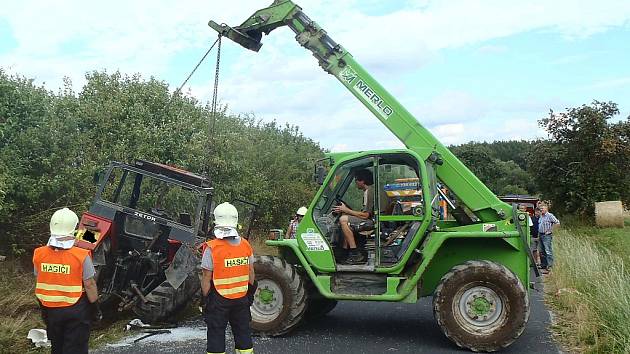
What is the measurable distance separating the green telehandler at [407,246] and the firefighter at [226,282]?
206cm

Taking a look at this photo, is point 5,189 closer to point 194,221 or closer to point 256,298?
point 194,221

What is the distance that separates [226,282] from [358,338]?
9.19ft

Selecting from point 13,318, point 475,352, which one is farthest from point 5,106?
point 475,352

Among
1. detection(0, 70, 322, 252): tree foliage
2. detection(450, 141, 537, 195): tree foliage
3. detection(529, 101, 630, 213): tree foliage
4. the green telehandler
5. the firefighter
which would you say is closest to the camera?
the firefighter

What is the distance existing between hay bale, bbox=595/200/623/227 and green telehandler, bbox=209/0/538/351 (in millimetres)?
19338

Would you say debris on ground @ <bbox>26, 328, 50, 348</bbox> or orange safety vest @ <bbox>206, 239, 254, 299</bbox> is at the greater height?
orange safety vest @ <bbox>206, 239, 254, 299</bbox>

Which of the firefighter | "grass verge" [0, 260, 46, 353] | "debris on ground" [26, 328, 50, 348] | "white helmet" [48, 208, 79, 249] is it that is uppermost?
"white helmet" [48, 208, 79, 249]

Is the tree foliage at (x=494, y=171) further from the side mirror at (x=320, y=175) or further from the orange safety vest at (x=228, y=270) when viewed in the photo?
the orange safety vest at (x=228, y=270)

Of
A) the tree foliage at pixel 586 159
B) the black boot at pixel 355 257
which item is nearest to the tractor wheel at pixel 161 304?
the black boot at pixel 355 257

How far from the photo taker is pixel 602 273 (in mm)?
8648

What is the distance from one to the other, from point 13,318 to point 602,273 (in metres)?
7.66

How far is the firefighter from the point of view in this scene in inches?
215

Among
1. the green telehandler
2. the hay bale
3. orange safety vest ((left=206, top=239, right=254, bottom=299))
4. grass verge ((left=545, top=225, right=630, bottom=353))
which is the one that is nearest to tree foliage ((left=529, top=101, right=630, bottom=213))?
the hay bale

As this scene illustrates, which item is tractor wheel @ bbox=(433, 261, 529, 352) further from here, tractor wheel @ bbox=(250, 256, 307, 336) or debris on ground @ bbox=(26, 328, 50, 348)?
debris on ground @ bbox=(26, 328, 50, 348)
